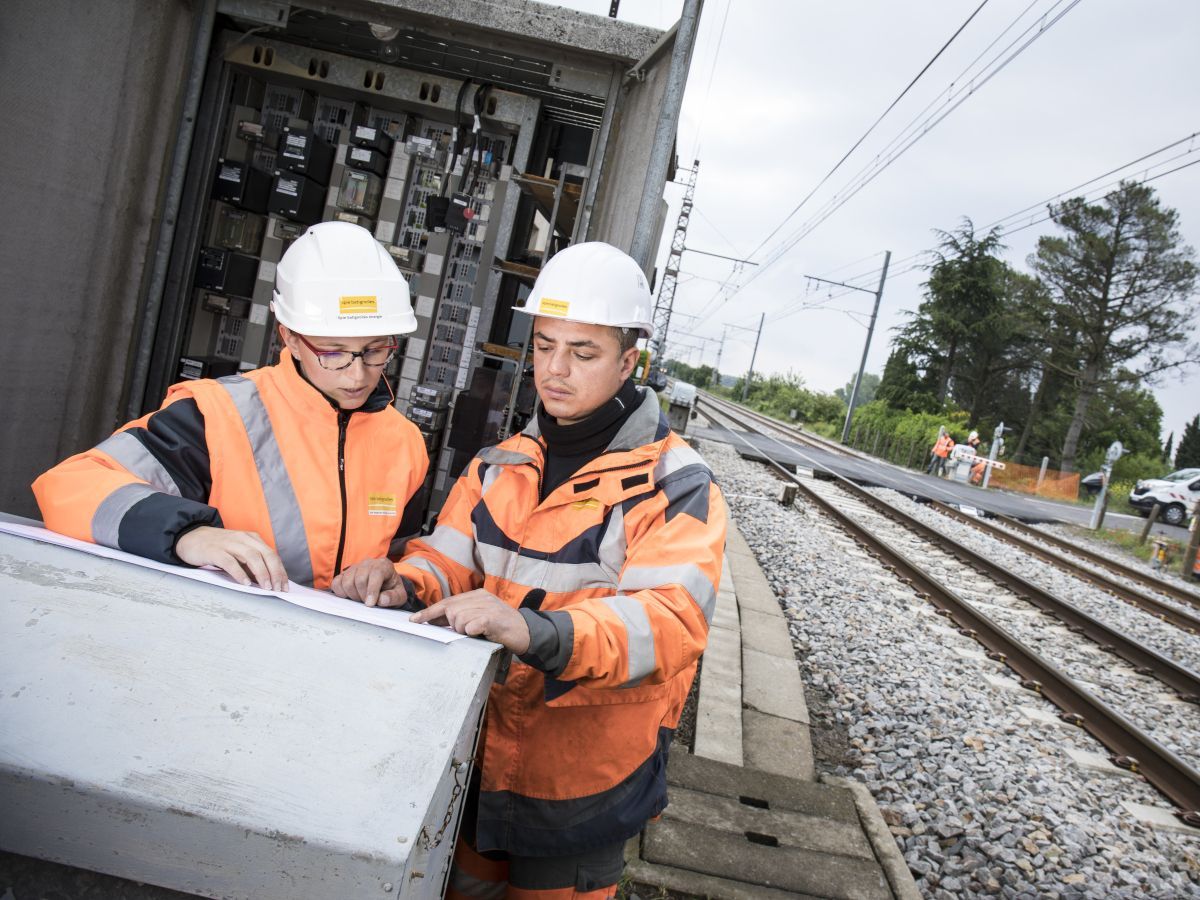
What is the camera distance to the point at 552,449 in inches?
84.3

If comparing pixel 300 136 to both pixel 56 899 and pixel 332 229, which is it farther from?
pixel 56 899

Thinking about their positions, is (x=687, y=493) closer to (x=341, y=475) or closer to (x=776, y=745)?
(x=341, y=475)

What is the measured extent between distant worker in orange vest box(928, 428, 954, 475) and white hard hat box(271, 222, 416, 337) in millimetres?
29961

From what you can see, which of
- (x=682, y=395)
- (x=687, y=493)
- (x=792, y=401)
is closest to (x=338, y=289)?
(x=687, y=493)

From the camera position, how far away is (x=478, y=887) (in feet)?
6.98

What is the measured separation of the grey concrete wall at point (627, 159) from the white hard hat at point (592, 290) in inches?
62.7

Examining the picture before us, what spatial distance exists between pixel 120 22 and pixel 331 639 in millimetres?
4244

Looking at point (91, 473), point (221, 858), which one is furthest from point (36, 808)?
point (91, 473)

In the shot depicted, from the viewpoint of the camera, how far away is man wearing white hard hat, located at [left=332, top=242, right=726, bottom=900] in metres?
1.79

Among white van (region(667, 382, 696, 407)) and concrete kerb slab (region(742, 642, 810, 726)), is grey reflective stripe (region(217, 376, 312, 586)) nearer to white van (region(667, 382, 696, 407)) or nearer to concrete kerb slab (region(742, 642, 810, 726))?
concrete kerb slab (region(742, 642, 810, 726))

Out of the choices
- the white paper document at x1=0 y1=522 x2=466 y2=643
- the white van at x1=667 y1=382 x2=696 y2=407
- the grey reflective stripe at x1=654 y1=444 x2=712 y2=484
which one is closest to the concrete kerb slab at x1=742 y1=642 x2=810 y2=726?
the grey reflective stripe at x1=654 y1=444 x2=712 y2=484

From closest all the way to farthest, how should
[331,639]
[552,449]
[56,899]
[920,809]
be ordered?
1. [56,899]
2. [331,639]
3. [552,449]
4. [920,809]

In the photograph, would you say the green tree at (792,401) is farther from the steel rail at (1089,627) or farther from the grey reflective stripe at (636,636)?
the grey reflective stripe at (636,636)

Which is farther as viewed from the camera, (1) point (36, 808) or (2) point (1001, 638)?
(2) point (1001, 638)
